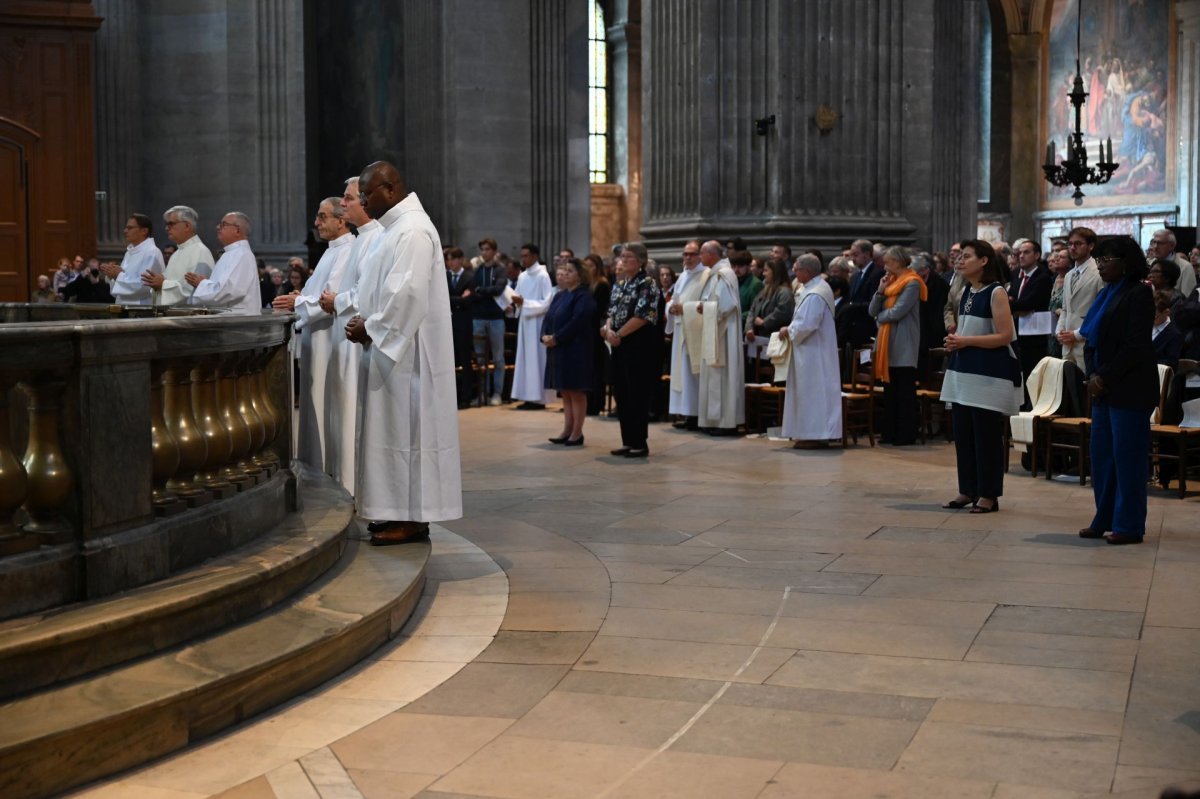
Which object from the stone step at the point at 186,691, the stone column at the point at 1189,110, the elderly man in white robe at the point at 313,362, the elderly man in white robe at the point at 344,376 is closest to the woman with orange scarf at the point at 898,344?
the elderly man in white robe at the point at 313,362

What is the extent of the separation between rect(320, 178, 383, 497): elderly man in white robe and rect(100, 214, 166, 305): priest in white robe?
445 centimetres

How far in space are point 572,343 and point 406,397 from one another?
5.54 metres

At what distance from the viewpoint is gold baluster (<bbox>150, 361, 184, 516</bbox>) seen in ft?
17.4

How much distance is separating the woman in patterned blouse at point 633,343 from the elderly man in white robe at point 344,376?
387 cm

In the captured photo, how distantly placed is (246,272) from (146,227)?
7.17 ft

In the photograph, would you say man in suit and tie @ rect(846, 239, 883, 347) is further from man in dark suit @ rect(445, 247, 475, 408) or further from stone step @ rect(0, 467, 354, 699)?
stone step @ rect(0, 467, 354, 699)

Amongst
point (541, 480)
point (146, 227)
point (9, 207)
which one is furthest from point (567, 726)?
point (9, 207)

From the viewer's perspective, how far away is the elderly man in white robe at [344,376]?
8.05 meters

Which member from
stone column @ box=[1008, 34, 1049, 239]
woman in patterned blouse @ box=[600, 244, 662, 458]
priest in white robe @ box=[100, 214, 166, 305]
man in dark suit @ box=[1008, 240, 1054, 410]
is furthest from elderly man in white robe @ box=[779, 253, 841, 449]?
stone column @ box=[1008, 34, 1049, 239]

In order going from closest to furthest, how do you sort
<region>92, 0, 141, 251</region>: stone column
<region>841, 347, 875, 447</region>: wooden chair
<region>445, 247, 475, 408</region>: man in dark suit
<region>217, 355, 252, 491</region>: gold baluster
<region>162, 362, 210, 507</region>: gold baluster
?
1. <region>162, 362, 210, 507</region>: gold baluster
2. <region>217, 355, 252, 491</region>: gold baluster
3. <region>841, 347, 875, 447</region>: wooden chair
4. <region>445, 247, 475, 408</region>: man in dark suit
5. <region>92, 0, 141, 251</region>: stone column

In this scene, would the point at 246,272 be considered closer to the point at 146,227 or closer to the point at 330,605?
the point at 146,227

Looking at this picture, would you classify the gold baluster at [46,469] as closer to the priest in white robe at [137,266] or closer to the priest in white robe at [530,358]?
the priest in white robe at [137,266]

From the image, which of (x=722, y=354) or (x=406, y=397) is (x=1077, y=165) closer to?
(x=722, y=354)

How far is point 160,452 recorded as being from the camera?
5289mm
